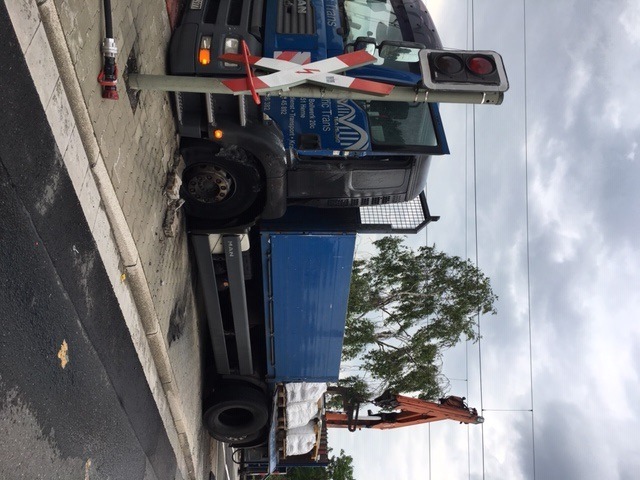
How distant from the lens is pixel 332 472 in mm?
21094

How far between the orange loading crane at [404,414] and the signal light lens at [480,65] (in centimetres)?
800

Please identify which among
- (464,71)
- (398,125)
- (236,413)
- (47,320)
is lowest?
(47,320)

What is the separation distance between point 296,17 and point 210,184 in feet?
6.26

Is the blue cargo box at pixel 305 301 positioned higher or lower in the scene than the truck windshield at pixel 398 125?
lower

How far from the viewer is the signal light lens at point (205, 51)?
18.0 feet

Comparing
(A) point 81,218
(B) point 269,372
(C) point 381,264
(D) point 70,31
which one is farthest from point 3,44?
(C) point 381,264

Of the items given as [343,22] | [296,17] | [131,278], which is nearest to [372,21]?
[343,22]

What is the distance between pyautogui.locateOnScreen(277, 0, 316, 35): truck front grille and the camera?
6.05 meters

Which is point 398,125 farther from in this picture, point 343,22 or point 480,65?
→ point 480,65

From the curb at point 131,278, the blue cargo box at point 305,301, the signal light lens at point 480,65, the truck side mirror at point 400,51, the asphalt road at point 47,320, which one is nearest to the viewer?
the asphalt road at point 47,320

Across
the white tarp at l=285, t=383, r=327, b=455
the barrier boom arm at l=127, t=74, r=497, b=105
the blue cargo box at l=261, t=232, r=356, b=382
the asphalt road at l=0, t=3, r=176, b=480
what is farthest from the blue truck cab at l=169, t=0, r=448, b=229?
the white tarp at l=285, t=383, r=327, b=455

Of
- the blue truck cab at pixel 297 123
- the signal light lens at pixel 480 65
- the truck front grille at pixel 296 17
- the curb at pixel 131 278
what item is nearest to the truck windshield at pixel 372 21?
the blue truck cab at pixel 297 123

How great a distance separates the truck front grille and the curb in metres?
2.49

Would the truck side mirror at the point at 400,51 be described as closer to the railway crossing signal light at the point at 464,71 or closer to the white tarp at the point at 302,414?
the railway crossing signal light at the point at 464,71
